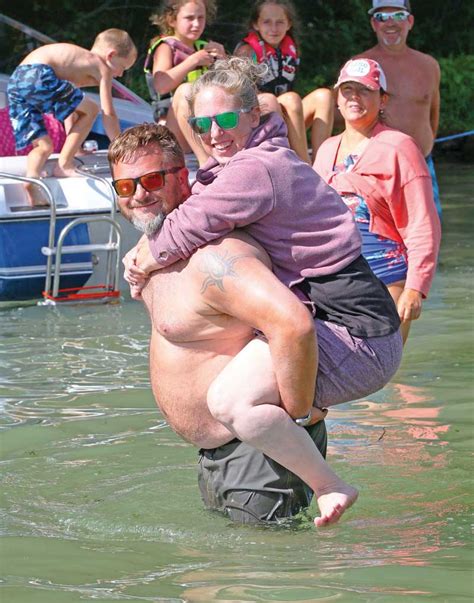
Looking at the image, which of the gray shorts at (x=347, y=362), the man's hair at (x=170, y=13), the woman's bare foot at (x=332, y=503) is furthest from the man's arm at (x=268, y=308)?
the man's hair at (x=170, y=13)

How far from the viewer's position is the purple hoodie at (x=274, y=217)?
387 cm

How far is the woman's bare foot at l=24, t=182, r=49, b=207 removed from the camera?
916cm

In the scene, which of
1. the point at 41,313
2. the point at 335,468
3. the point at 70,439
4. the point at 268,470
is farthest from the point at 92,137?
the point at 268,470

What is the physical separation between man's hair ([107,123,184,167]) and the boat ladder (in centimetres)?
480

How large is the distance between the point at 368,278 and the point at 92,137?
25.2ft

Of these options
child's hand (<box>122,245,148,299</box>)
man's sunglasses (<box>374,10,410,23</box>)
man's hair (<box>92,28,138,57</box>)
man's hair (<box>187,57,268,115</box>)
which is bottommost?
man's hair (<box>92,28,138,57</box>)

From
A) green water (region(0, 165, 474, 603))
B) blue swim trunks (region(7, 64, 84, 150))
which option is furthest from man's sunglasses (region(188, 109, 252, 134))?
blue swim trunks (region(7, 64, 84, 150))

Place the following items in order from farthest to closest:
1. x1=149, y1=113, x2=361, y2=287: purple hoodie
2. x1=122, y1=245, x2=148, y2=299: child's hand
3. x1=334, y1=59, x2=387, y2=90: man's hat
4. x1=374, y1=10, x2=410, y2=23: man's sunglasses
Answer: x1=374, y1=10, x2=410, y2=23: man's sunglasses < x1=334, y1=59, x2=387, y2=90: man's hat < x1=122, y1=245, x2=148, y2=299: child's hand < x1=149, y1=113, x2=361, y2=287: purple hoodie

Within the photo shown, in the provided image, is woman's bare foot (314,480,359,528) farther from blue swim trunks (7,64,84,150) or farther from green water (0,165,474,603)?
blue swim trunks (7,64,84,150)

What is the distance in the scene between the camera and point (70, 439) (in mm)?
5637

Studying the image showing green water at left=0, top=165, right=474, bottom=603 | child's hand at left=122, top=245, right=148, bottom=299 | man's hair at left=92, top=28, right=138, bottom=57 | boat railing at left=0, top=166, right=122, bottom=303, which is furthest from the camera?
man's hair at left=92, top=28, right=138, bottom=57

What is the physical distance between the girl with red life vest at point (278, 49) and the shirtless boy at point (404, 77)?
1.18 metres

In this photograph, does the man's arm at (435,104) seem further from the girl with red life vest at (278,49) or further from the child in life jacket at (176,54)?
the child in life jacket at (176,54)

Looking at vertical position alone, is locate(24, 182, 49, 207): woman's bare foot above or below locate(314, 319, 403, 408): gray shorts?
below
